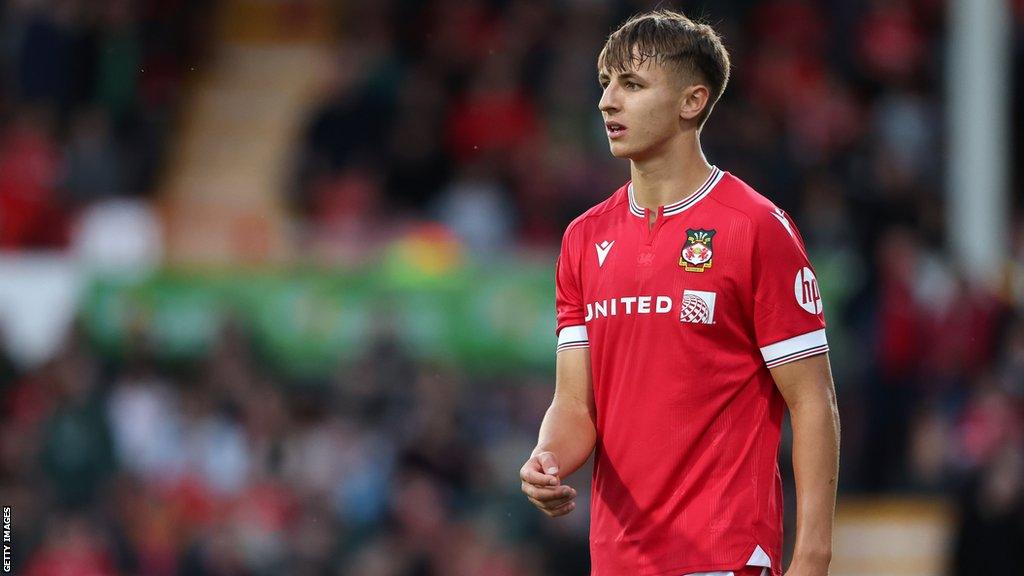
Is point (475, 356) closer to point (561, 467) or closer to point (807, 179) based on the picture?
point (807, 179)

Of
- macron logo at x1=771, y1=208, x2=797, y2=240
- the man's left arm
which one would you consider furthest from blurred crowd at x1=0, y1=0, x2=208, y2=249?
the man's left arm

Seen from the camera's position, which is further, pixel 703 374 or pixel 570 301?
pixel 570 301

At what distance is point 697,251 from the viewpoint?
4.20m

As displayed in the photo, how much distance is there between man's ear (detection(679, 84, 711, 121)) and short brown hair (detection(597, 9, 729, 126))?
0.9 inches

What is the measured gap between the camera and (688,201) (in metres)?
4.29

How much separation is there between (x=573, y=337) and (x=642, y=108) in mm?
634

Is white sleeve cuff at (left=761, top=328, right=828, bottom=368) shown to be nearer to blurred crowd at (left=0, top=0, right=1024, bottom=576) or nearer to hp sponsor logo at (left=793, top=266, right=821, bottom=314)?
hp sponsor logo at (left=793, top=266, right=821, bottom=314)

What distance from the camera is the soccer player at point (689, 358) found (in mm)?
4113

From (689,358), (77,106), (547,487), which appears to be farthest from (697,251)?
(77,106)

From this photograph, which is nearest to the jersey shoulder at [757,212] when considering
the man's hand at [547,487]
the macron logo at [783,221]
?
the macron logo at [783,221]

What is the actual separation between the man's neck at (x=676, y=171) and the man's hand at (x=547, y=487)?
0.74m

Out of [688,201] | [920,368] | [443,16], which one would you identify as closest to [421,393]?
[920,368]

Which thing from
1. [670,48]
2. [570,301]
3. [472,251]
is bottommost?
[472,251]

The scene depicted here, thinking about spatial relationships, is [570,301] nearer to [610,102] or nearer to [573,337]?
[573,337]
